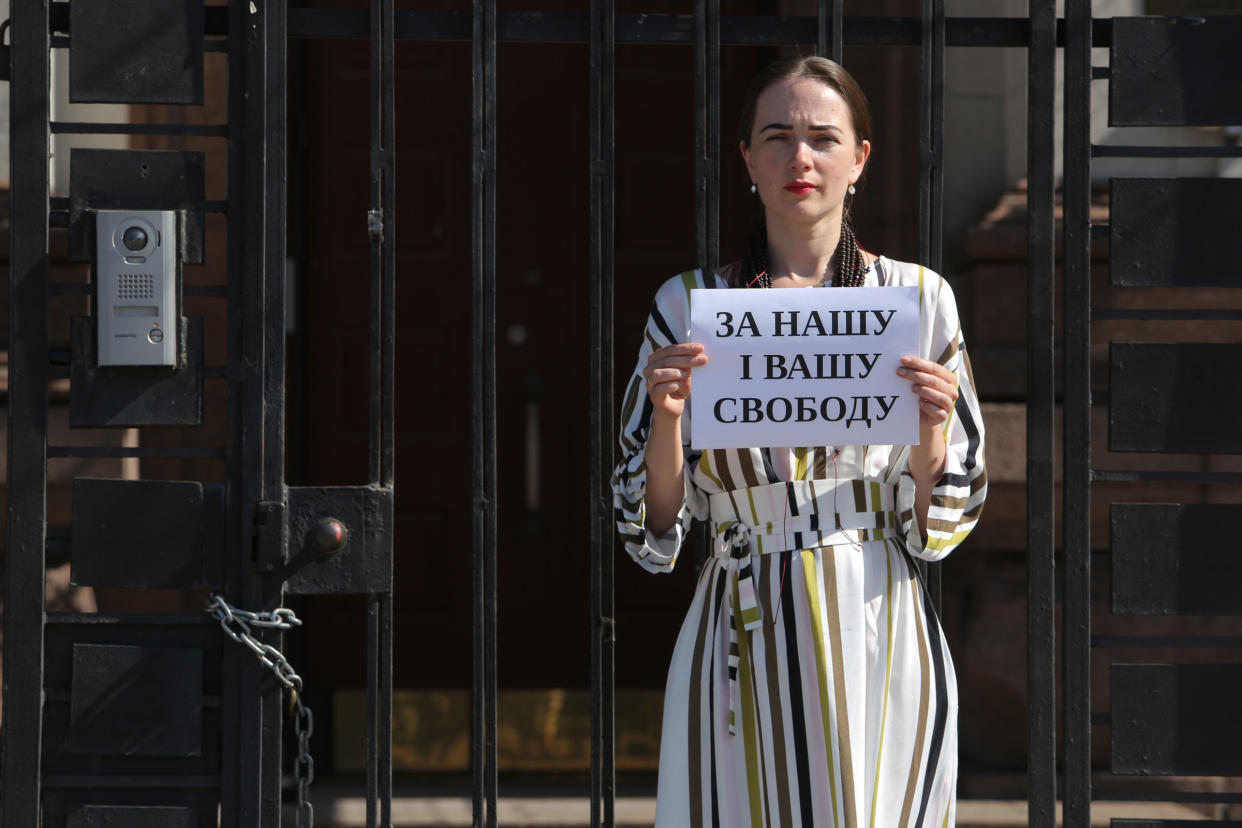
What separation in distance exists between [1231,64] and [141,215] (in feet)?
8.60

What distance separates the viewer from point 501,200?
19.8 feet

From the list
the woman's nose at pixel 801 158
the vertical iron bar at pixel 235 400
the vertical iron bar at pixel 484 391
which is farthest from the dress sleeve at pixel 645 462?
the vertical iron bar at pixel 235 400

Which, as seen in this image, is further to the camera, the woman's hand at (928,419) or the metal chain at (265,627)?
the metal chain at (265,627)

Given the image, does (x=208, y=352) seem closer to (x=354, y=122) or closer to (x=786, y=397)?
(x=354, y=122)

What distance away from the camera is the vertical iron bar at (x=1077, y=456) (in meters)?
3.58

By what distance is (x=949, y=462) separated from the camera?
292 cm

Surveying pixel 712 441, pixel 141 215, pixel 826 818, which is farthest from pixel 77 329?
pixel 826 818

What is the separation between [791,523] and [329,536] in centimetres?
115

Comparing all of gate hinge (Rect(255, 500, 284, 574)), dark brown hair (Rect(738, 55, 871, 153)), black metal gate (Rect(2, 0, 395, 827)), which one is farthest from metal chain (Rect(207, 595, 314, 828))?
dark brown hair (Rect(738, 55, 871, 153))

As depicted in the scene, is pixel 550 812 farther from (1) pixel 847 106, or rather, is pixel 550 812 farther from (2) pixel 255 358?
(1) pixel 847 106

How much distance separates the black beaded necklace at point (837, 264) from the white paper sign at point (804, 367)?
0.12 meters

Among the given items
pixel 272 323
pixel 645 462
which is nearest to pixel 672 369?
pixel 645 462

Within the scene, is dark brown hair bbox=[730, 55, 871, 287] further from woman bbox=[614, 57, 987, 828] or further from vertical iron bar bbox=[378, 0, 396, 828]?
vertical iron bar bbox=[378, 0, 396, 828]

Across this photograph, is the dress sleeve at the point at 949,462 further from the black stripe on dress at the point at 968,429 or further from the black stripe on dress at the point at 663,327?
the black stripe on dress at the point at 663,327
